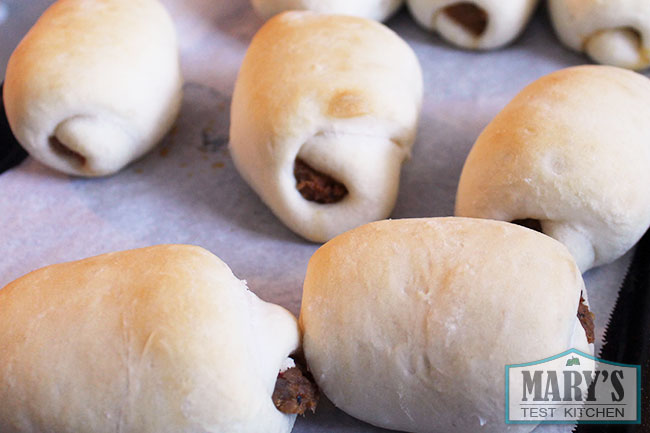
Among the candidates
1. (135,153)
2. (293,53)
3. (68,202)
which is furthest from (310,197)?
(68,202)

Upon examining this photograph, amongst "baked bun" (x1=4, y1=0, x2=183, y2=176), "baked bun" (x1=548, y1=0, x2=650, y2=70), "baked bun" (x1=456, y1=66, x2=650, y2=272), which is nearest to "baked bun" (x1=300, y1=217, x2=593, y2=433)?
"baked bun" (x1=456, y1=66, x2=650, y2=272)

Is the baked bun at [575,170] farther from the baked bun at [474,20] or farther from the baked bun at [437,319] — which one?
the baked bun at [474,20]

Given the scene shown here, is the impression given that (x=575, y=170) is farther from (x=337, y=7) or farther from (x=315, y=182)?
(x=337, y=7)

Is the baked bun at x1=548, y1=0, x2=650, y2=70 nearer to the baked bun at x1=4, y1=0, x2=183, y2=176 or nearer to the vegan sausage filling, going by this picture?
the baked bun at x1=4, y1=0, x2=183, y2=176

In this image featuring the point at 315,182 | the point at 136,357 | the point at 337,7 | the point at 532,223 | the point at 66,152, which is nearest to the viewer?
the point at 136,357

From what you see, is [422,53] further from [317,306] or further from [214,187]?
[317,306]

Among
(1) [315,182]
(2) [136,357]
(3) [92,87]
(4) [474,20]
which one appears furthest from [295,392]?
(4) [474,20]

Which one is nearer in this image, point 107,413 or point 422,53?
point 107,413
